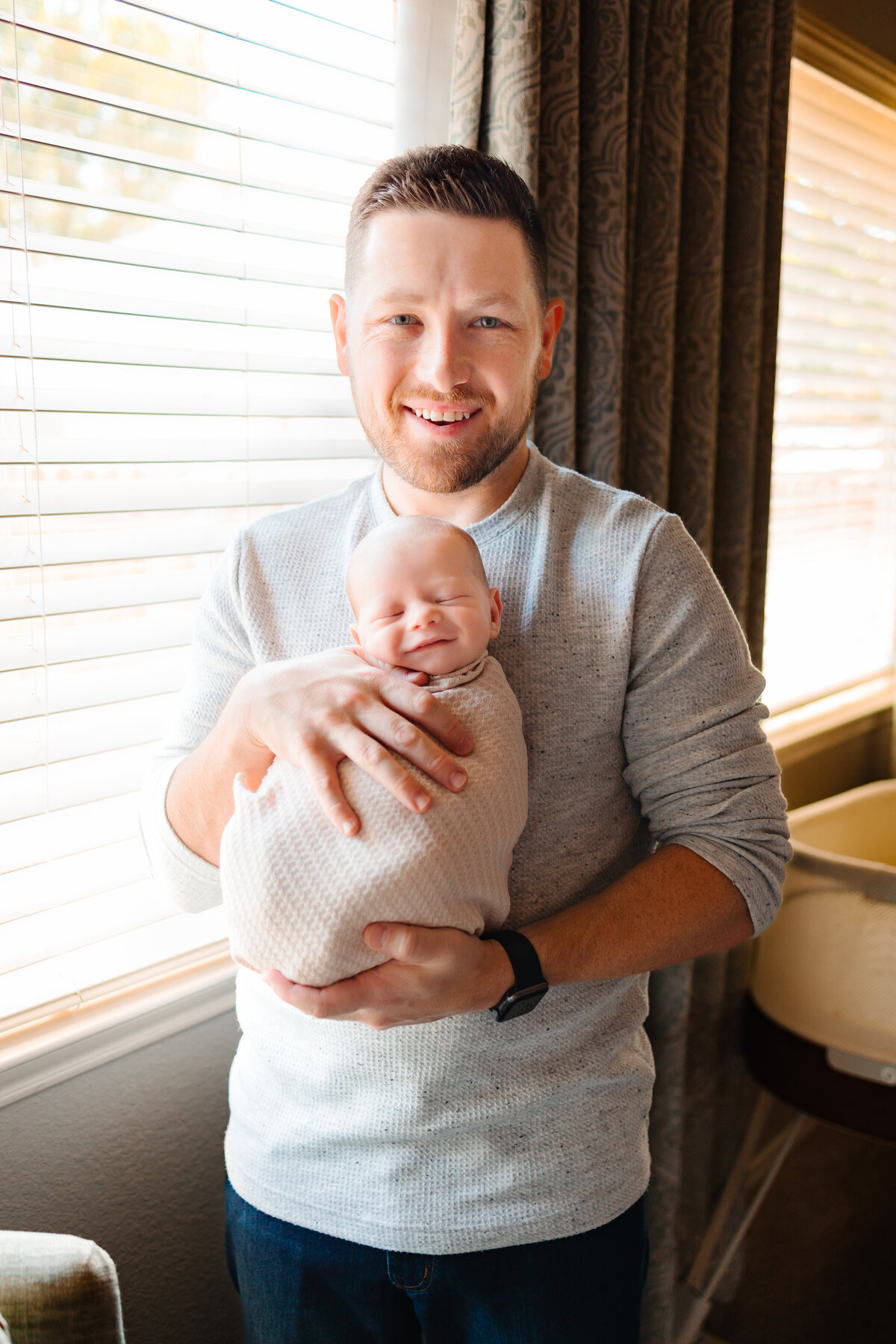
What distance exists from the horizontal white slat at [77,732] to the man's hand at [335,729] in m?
0.39

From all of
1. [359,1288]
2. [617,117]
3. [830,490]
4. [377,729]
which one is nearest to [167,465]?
[377,729]

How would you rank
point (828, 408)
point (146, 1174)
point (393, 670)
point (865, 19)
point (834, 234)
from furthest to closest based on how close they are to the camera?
point (828, 408), point (834, 234), point (865, 19), point (146, 1174), point (393, 670)

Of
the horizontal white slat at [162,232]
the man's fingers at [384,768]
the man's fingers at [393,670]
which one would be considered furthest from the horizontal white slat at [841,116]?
the man's fingers at [384,768]

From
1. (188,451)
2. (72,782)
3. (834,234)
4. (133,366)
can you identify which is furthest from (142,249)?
(834,234)

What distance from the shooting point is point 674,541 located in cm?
105

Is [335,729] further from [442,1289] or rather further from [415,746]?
[442,1289]

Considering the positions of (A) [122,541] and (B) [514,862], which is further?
(A) [122,541]

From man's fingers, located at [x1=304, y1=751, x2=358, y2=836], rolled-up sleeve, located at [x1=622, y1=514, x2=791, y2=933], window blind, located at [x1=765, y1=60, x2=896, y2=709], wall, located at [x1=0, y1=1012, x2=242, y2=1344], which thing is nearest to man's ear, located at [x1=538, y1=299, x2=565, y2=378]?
rolled-up sleeve, located at [x1=622, y1=514, x2=791, y2=933]

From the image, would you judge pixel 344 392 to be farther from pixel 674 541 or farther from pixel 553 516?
pixel 674 541

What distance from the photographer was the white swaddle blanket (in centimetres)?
82

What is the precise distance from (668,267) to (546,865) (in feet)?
3.75

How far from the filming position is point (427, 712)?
33.8 inches

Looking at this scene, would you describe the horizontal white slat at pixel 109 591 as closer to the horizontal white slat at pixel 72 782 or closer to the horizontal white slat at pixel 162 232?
the horizontal white slat at pixel 72 782

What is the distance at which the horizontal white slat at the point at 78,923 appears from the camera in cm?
129
